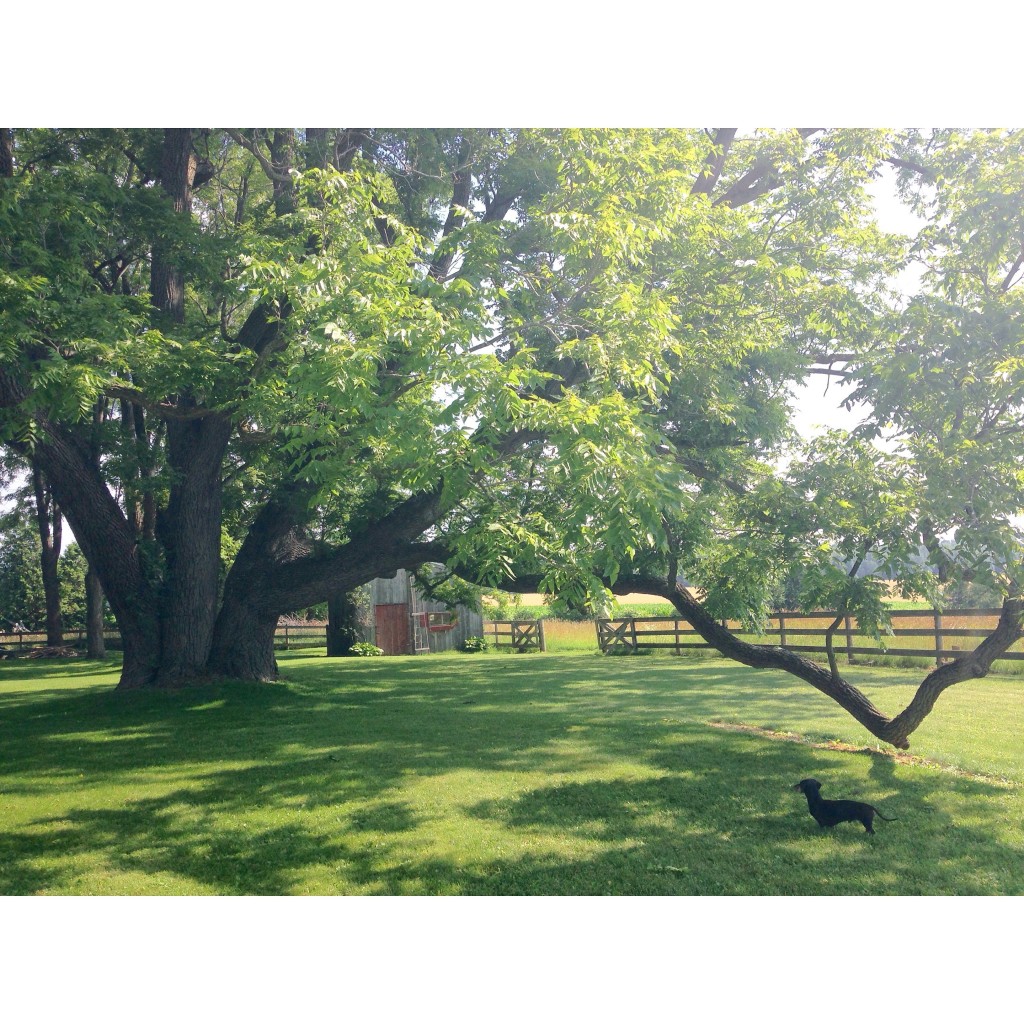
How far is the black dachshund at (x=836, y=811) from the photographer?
258 inches

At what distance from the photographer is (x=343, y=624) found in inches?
1113

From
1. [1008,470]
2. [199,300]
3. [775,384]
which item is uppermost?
[199,300]

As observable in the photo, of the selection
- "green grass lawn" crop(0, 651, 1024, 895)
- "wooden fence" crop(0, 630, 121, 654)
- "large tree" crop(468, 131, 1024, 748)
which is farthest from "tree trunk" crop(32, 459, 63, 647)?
"large tree" crop(468, 131, 1024, 748)

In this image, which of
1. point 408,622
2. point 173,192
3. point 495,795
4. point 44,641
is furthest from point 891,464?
point 44,641

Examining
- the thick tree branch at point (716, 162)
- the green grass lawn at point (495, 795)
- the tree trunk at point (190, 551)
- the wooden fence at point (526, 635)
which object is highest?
the thick tree branch at point (716, 162)

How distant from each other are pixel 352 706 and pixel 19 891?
9069 mm

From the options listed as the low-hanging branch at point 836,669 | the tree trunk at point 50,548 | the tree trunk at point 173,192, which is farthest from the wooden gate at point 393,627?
the low-hanging branch at point 836,669

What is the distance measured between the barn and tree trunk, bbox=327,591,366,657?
0.98 meters

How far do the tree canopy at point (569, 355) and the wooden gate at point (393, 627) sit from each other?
1559 cm

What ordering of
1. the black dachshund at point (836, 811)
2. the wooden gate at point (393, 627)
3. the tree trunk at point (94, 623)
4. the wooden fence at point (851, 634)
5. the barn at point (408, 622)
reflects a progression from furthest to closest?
the wooden gate at point (393, 627), the barn at point (408, 622), the tree trunk at point (94, 623), the wooden fence at point (851, 634), the black dachshund at point (836, 811)

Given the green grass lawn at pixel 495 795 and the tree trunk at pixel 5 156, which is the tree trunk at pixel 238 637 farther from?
the tree trunk at pixel 5 156

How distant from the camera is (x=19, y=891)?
571cm

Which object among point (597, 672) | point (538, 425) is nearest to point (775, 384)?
point (538, 425)
